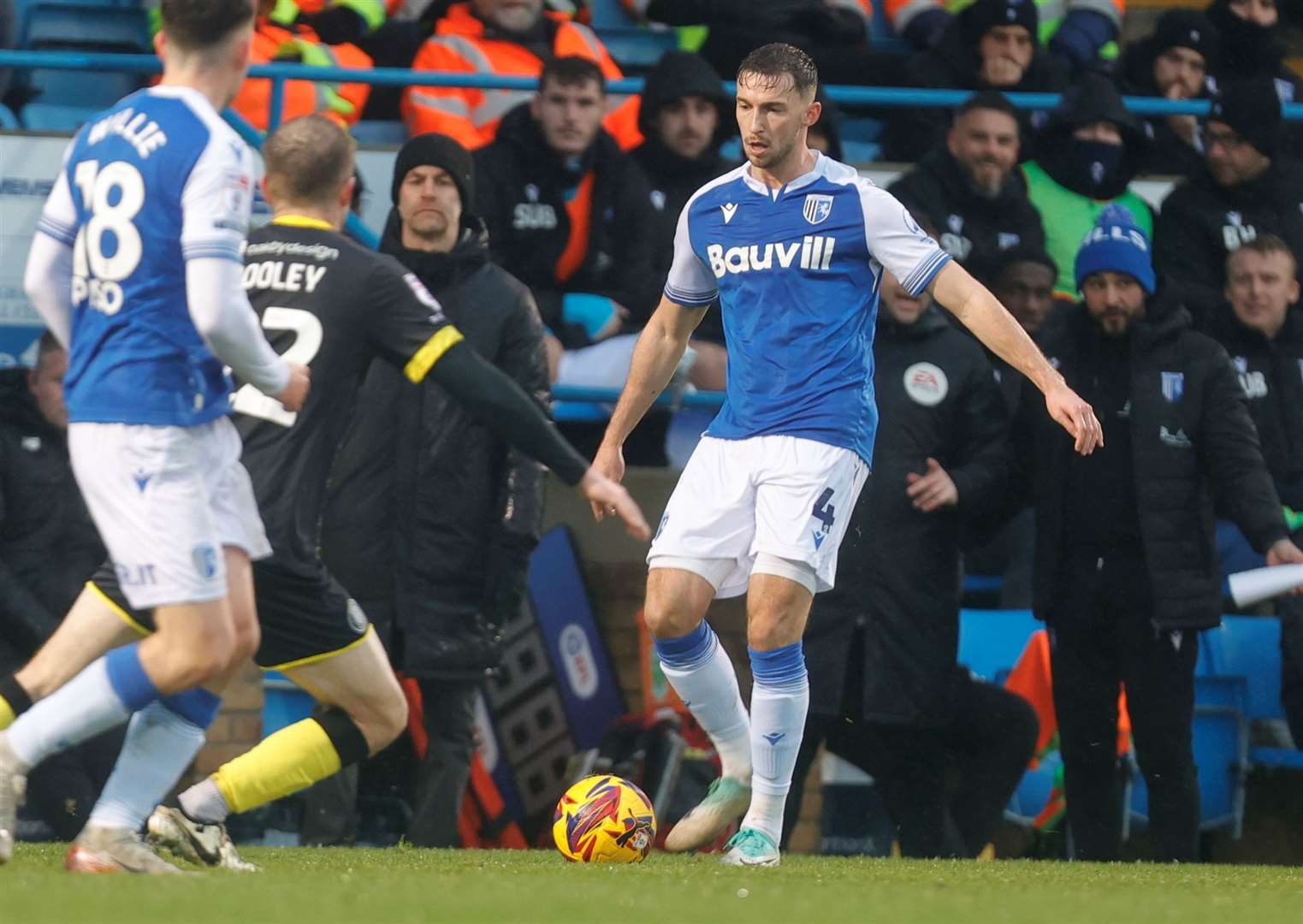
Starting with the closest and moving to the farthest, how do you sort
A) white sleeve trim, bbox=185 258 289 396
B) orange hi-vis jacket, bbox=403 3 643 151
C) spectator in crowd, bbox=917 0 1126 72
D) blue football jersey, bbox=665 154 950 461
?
white sleeve trim, bbox=185 258 289 396, blue football jersey, bbox=665 154 950 461, orange hi-vis jacket, bbox=403 3 643 151, spectator in crowd, bbox=917 0 1126 72

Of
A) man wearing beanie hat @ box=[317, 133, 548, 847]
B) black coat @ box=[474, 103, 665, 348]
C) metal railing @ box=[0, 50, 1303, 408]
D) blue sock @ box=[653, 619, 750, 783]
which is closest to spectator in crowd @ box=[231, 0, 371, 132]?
metal railing @ box=[0, 50, 1303, 408]

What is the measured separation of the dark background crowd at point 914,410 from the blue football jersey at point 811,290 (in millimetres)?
1521

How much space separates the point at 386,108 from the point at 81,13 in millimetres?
1364

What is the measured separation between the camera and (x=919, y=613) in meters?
8.59

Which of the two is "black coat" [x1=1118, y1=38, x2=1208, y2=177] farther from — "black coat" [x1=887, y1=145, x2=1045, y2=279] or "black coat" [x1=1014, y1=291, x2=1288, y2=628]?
"black coat" [x1=1014, y1=291, x2=1288, y2=628]

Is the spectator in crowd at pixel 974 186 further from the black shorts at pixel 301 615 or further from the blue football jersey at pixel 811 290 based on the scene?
the black shorts at pixel 301 615

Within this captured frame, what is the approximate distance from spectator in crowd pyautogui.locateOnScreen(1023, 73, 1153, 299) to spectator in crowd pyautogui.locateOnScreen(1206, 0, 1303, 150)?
152cm

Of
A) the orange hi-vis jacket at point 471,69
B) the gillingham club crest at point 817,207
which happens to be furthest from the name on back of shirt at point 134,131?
the orange hi-vis jacket at point 471,69

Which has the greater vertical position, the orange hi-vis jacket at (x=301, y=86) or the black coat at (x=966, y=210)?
the orange hi-vis jacket at (x=301, y=86)

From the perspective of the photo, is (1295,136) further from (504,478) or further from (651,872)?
(651,872)

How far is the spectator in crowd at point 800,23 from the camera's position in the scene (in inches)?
417

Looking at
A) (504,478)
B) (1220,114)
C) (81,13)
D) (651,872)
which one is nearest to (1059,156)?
(1220,114)

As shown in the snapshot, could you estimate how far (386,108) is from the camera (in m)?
9.95

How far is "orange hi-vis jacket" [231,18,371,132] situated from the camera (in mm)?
9258
